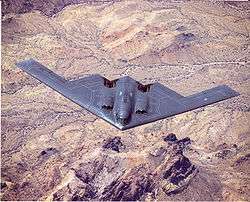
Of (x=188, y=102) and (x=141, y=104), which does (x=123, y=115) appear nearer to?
(x=141, y=104)

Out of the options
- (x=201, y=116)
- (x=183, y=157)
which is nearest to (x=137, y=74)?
(x=201, y=116)

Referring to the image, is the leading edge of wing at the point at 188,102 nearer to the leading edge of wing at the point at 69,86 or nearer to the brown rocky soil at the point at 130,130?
the leading edge of wing at the point at 69,86

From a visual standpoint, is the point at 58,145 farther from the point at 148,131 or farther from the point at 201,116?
the point at 201,116

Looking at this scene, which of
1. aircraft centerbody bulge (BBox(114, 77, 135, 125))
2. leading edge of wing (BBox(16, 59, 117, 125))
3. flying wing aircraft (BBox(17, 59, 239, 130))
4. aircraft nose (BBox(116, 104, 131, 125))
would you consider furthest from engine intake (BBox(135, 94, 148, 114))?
leading edge of wing (BBox(16, 59, 117, 125))

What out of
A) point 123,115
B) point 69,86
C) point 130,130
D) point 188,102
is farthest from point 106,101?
point 130,130

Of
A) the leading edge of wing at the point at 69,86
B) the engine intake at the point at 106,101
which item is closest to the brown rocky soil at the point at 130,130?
the leading edge of wing at the point at 69,86
